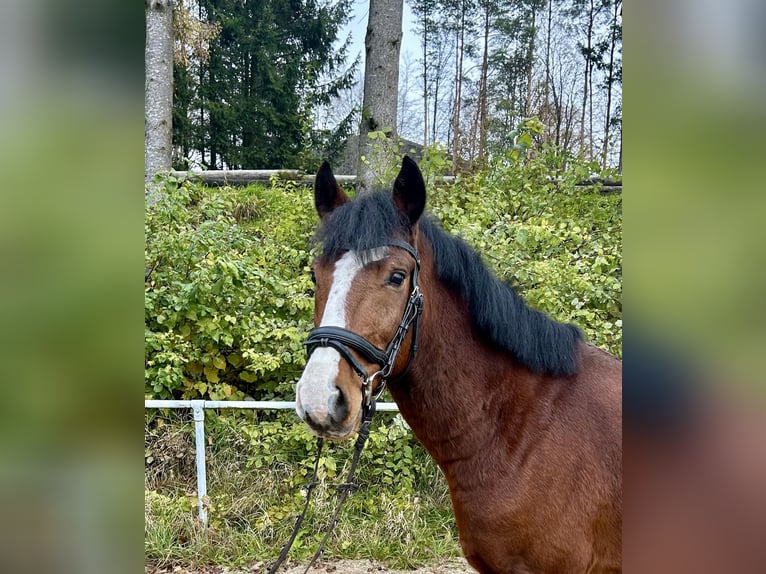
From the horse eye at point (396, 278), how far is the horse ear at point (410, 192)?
25 cm

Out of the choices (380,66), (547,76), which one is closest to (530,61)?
(547,76)

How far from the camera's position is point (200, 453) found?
346cm

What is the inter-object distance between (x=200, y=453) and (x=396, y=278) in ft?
8.32

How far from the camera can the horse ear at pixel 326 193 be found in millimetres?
2045

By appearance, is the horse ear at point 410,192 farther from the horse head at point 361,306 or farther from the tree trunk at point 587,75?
the tree trunk at point 587,75

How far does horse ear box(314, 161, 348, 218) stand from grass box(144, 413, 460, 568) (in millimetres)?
2052

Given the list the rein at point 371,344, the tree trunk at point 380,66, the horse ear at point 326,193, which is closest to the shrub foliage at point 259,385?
the tree trunk at point 380,66

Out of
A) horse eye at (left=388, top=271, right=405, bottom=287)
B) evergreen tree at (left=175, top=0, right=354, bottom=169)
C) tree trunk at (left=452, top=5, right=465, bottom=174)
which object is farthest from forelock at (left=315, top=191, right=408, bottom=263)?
evergreen tree at (left=175, top=0, right=354, bottom=169)

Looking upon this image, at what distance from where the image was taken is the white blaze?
1.47 meters

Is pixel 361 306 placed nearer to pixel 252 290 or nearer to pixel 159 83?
pixel 252 290

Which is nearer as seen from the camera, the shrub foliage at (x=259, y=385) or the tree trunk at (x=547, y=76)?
the shrub foliage at (x=259, y=385)
